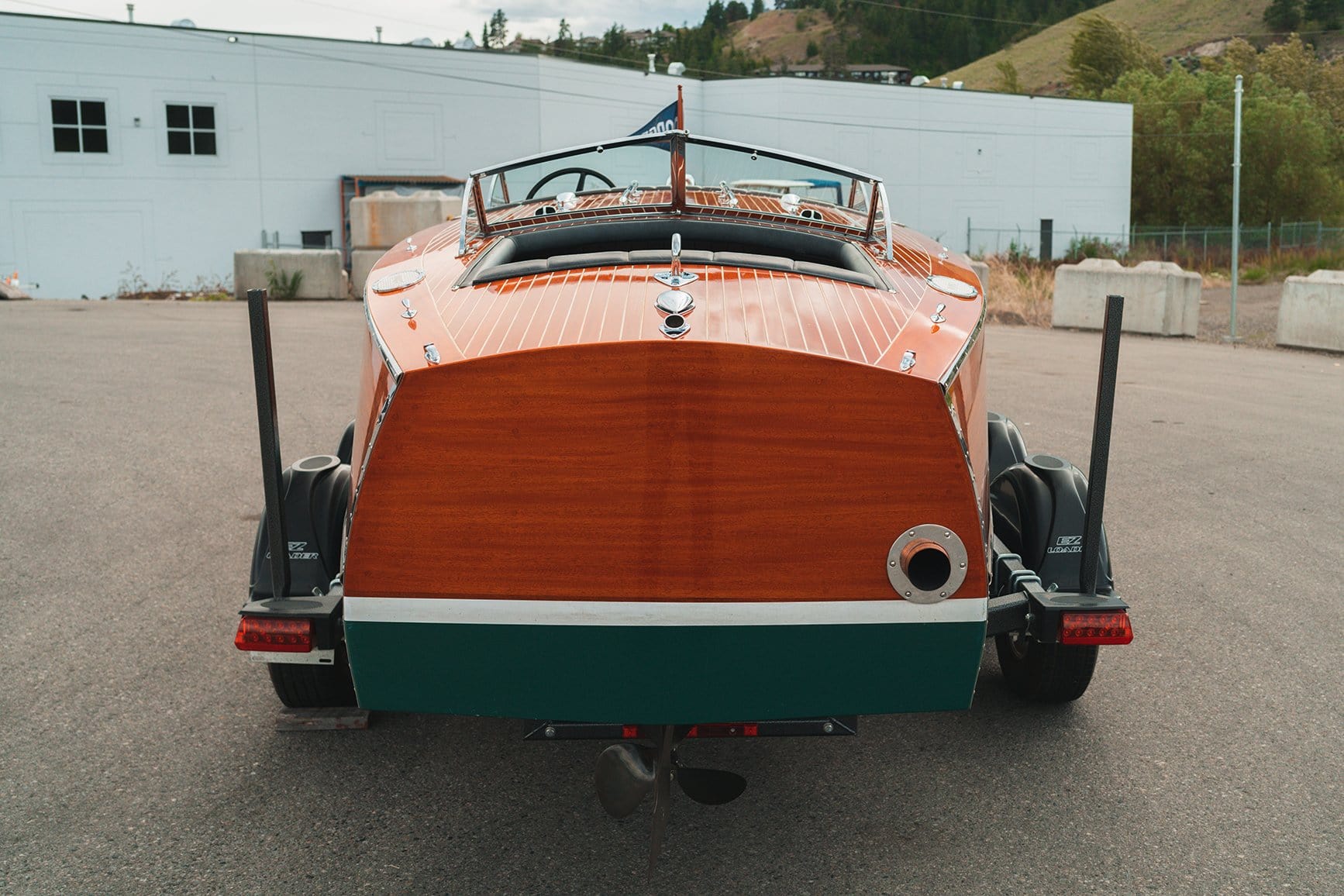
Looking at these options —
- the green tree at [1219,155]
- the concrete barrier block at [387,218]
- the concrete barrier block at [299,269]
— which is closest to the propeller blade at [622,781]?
the concrete barrier block at [299,269]

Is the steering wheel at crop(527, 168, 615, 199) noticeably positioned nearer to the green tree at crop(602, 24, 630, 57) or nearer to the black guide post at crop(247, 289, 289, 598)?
the black guide post at crop(247, 289, 289, 598)

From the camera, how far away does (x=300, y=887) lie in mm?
3029

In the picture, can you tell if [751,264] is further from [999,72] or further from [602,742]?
[999,72]

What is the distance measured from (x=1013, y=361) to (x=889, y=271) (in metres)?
10.6

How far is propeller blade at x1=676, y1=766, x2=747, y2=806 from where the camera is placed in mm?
2949

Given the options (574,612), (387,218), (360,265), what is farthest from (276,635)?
(387,218)

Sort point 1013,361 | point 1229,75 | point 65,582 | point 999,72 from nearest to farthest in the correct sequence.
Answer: point 65,582
point 1013,361
point 1229,75
point 999,72

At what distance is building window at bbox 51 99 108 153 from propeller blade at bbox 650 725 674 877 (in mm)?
35143

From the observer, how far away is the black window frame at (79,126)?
32.5 meters

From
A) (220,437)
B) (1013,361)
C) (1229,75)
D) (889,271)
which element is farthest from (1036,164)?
(889,271)

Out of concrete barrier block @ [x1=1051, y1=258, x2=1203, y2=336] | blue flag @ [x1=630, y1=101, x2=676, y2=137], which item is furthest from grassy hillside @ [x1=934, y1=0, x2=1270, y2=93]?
blue flag @ [x1=630, y1=101, x2=676, y2=137]

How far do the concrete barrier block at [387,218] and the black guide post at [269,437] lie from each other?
1683cm

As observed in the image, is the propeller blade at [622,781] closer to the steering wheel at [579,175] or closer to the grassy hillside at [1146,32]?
the steering wheel at [579,175]

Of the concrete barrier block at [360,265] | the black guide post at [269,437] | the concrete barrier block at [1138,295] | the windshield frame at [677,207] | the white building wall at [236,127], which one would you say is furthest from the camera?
the white building wall at [236,127]
